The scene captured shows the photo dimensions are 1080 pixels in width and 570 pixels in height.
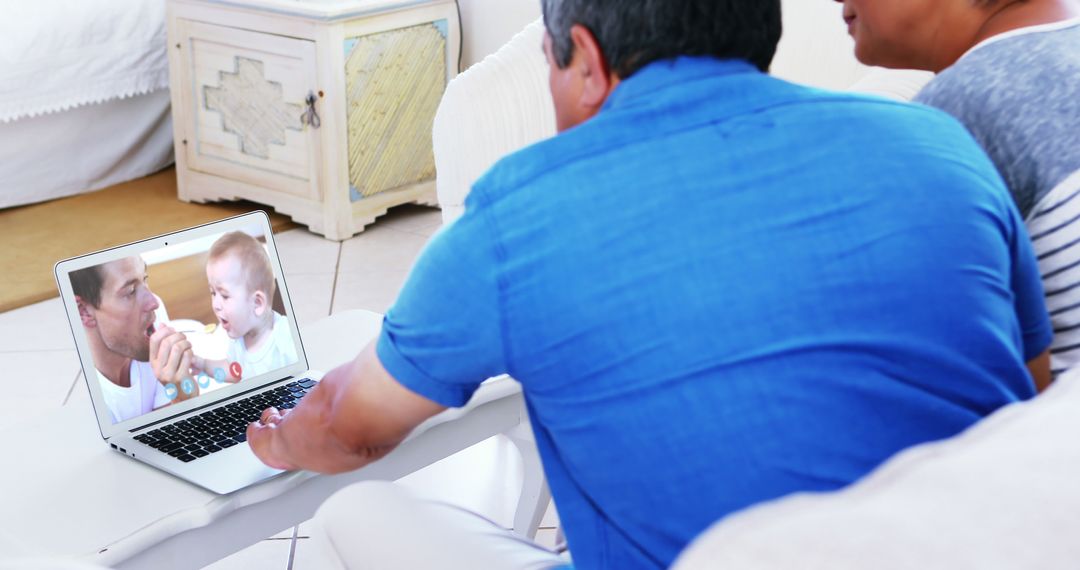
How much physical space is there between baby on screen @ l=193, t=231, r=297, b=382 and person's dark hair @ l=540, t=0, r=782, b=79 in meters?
0.66

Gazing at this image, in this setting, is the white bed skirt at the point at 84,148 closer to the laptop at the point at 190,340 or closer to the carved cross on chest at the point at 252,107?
the carved cross on chest at the point at 252,107

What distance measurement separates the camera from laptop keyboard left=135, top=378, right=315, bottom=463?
128 centimetres

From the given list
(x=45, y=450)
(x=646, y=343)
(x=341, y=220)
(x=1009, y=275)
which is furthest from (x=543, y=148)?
(x=341, y=220)

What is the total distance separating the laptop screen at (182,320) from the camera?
1.33m

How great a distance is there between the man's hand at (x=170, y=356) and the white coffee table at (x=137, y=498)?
9 centimetres

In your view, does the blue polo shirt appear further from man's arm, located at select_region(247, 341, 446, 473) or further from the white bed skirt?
the white bed skirt

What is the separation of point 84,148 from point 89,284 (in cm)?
262

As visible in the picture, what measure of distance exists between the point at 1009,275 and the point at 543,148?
1.14ft

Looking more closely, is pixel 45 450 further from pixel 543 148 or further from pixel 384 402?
pixel 543 148

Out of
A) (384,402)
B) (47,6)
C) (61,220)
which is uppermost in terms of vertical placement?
(384,402)

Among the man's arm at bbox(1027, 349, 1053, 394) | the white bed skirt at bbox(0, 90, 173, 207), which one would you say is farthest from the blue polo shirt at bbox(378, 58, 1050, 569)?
the white bed skirt at bbox(0, 90, 173, 207)

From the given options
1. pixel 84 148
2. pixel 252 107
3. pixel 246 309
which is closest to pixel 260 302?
pixel 246 309

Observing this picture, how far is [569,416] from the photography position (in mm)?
859

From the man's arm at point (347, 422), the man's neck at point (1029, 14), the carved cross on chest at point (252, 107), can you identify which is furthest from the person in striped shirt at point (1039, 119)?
the carved cross on chest at point (252, 107)
